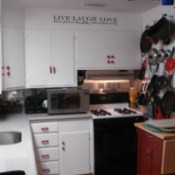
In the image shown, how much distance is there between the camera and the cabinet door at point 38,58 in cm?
319

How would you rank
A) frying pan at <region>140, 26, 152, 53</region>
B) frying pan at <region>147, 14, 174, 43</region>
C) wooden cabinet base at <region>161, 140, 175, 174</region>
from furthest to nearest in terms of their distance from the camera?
frying pan at <region>140, 26, 152, 53</region> < frying pan at <region>147, 14, 174, 43</region> < wooden cabinet base at <region>161, 140, 175, 174</region>

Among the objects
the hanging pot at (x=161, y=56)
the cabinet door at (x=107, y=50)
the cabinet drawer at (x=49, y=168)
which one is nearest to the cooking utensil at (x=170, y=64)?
the hanging pot at (x=161, y=56)

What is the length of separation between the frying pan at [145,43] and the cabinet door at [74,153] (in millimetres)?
1429

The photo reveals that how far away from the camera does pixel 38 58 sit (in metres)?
3.22

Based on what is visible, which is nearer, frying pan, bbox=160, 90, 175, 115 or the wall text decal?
frying pan, bbox=160, 90, 175, 115

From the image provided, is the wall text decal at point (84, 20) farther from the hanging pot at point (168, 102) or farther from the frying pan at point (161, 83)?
the hanging pot at point (168, 102)

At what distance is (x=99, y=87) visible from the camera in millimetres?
3635

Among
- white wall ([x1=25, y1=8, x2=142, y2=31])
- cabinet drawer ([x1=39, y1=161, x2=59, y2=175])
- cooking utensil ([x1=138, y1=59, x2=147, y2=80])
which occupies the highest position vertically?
white wall ([x1=25, y1=8, x2=142, y2=31])

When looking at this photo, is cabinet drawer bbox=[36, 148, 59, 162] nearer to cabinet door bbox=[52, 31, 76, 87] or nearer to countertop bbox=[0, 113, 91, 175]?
countertop bbox=[0, 113, 91, 175]

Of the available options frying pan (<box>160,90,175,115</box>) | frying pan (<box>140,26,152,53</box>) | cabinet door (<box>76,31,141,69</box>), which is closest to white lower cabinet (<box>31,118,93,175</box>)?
cabinet door (<box>76,31,141,69</box>)

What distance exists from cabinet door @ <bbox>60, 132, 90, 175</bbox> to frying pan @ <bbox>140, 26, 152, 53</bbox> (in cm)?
143

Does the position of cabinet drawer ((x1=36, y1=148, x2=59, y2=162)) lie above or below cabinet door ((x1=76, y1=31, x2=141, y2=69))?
below

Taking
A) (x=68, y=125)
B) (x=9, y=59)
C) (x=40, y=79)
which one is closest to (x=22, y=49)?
(x=9, y=59)

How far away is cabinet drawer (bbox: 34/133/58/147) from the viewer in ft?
9.93
